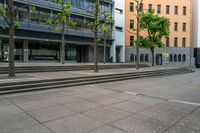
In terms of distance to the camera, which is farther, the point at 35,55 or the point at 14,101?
the point at 35,55

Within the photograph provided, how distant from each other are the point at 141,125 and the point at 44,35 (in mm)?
23356

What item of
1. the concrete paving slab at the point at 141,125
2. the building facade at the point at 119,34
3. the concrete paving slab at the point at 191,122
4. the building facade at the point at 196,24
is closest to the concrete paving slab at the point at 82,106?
the concrete paving slab at the point at 141,125

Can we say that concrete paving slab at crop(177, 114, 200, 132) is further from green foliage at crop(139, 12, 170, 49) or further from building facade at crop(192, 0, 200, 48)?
building facade at crop(192, 0, 200, 48)

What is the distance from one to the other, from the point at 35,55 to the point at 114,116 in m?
22.9

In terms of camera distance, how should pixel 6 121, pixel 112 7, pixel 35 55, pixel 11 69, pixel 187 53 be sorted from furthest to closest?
pixel 187 53
pixel 112 7
pixel 35 55
pixel 11 69
pixel 6 121

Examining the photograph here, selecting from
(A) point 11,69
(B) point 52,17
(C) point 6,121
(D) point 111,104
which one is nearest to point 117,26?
(B) point 52,17

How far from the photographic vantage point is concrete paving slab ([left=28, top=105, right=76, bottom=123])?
584 cm

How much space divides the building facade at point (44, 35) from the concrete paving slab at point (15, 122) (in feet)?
58.2

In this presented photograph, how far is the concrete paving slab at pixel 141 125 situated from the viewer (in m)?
5.12

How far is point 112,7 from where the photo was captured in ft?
118

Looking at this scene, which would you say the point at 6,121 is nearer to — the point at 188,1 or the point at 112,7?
the point at 112,7

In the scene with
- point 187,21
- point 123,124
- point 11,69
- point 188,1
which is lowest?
point 123,124

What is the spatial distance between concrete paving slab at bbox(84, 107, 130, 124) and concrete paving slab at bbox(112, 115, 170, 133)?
30 centimetres

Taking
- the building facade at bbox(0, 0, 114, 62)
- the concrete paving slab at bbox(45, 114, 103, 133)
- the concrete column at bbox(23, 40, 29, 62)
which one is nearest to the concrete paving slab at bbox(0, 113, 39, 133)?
the concrete paving slab at bbox(45, 114, 103, 133)
